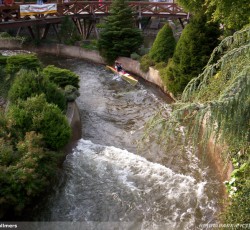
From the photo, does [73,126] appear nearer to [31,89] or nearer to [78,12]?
[31,89]

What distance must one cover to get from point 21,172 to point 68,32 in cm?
1960

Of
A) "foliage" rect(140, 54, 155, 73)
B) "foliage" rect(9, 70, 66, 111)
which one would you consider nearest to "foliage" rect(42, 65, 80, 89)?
"foliage" rect(9, 70, 66, 111)

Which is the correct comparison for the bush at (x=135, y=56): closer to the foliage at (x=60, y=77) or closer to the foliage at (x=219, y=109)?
the foliage at (x=60, y=77)

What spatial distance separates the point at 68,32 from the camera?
25734mm

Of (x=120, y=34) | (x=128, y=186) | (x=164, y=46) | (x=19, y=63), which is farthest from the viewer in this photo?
(x=120, y=34)

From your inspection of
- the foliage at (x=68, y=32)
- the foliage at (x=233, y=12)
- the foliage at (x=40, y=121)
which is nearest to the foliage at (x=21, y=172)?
the foliage at (x=40, y=121)

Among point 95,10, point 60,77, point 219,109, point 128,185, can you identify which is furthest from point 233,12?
point 95,10

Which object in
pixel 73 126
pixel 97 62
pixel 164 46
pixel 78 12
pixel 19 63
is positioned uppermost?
pixel 78 12

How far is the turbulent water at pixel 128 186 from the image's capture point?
28.8 feet

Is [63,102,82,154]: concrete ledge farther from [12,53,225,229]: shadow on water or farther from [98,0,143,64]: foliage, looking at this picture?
[98,0,143,64]: foliage

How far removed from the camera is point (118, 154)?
11703mm

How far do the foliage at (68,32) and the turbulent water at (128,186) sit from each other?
42.0ft

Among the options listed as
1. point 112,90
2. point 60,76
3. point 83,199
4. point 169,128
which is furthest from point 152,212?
point 112,90

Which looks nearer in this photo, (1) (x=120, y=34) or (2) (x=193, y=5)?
(2) (x=193, y=5)
